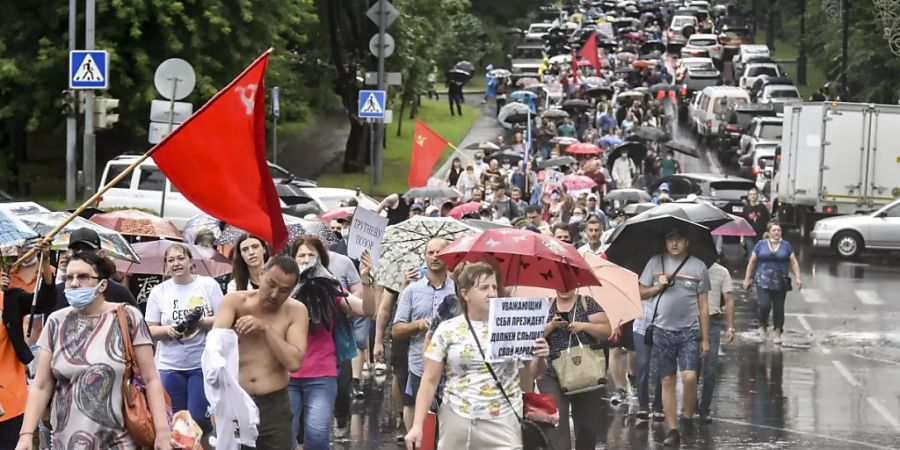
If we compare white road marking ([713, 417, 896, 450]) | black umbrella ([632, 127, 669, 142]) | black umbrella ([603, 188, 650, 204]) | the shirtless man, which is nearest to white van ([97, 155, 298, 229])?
black umbrella ([603, 188, 650, 204])

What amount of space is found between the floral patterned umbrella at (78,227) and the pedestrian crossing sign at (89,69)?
40.2 feet

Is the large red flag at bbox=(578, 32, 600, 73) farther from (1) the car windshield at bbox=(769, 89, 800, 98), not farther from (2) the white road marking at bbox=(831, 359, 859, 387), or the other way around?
(2) the white road marking at bbox=(831, 359, 859, 387)

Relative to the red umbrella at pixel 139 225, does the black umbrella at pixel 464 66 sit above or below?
above

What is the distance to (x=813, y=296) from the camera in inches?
1080

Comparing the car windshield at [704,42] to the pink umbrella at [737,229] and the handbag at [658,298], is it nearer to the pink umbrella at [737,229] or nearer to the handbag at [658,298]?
the pink umbrella at [737,229]

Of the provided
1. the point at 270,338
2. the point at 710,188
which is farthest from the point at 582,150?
the point at 270,338

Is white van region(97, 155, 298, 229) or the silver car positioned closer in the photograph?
white van region(97, 155, 298, 229)

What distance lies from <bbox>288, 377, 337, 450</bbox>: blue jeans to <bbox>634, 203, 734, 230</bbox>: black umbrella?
4.86 meters

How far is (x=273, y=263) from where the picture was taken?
9070mm

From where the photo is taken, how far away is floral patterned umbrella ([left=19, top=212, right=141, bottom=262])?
11.8 m

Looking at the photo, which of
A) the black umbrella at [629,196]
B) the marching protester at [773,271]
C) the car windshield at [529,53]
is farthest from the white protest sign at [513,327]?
the car windshield at [529,53]

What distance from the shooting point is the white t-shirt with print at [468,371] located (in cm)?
850

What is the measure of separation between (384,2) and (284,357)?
2918 centimetres

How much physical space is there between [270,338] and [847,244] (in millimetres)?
26106
